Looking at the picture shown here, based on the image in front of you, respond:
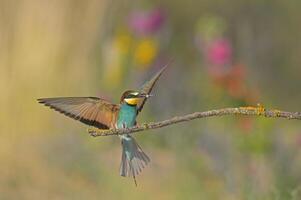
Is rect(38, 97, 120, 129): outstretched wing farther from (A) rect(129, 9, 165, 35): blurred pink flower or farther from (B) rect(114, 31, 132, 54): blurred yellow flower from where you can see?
(B) rect(114, 31, 132, 54): blurred yellow flower

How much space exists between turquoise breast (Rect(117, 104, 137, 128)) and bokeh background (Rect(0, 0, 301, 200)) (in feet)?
5.13

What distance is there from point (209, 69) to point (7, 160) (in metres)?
1.24

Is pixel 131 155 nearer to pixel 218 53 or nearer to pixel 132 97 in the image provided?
pixel 132 97

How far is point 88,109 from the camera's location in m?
2.40

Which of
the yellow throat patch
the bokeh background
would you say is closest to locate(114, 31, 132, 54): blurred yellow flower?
the bokeh background

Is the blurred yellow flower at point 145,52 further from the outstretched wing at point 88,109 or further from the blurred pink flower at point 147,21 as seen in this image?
the outstretched wing at point 88,109

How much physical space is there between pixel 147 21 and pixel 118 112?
412 cm

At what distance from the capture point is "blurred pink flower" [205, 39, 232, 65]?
5984 mm

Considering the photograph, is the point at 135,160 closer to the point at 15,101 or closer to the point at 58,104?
the point at 58,104

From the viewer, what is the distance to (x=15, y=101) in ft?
22.2

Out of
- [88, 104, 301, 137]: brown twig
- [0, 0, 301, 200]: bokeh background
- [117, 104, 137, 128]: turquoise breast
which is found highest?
[0, 0, 301, 200]: bokeh background

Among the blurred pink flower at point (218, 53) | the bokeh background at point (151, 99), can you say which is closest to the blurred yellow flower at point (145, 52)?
the bokeh background at point (151, 99)

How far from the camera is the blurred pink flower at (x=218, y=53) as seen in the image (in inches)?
236

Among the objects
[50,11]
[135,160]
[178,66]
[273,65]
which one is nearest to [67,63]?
[50,11]
